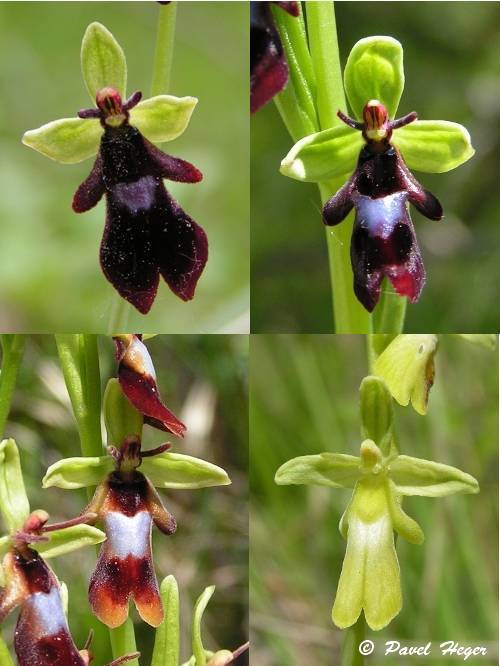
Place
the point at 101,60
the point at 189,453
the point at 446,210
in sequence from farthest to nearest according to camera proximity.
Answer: the point at 446,210
the point at 189,453
the point at 101,60

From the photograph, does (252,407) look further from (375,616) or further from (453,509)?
(375,616)

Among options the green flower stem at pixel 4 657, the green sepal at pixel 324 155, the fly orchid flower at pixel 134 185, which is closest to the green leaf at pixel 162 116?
the fly orchid flower at pixel 134 185

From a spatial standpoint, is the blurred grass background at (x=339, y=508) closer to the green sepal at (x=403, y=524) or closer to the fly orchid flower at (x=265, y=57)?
the green sepal at (x=403, y=524)

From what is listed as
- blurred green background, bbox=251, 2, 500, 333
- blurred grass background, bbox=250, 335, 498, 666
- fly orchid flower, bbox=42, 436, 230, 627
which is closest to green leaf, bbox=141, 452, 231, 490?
fly orchid flower, bbox=42, 436, 230, 627

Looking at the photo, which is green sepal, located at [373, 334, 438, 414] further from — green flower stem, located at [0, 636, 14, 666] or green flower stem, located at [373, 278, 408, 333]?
green flower stem, located at [0, 636, 14, 666]

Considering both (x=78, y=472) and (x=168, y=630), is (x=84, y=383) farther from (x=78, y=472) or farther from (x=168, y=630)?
(x=168, y=630)

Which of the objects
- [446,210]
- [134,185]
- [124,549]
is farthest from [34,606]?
[446,210]
